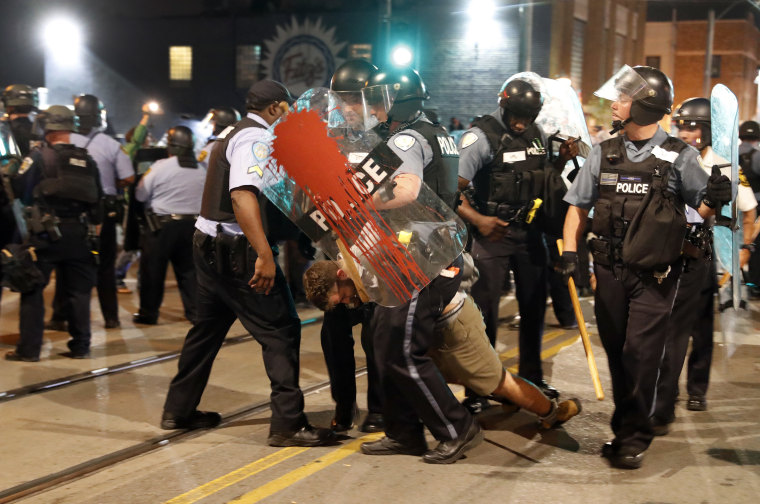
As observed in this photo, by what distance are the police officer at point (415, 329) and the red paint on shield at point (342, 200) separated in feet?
0.81

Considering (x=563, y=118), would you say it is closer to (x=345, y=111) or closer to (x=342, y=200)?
(x=345, y=111)

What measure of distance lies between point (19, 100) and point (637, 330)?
675 cm

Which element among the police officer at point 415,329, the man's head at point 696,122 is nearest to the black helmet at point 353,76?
the police officer at point 415,329

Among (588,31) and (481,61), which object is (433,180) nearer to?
(481,61)

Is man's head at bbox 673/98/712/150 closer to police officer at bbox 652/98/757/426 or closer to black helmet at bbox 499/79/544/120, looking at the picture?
police officer at bbox 652/98/757/426

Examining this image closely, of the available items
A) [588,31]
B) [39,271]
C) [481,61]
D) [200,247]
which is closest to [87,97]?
[39,271]

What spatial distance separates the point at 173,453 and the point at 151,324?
160 inches

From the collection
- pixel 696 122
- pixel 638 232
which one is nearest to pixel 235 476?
pixel 638 232

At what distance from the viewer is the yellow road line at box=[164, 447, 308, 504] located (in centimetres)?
446

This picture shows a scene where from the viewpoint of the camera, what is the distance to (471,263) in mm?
4984

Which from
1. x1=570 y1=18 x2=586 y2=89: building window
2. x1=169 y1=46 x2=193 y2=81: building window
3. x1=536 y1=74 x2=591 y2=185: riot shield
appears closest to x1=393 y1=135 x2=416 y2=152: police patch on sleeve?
x1=536 y1=74 x2=591 y2=185: riot shield

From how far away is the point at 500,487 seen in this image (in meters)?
4.58

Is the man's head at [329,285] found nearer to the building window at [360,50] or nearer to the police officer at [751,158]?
the police officer at [751,158]

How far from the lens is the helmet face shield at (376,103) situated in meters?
4.56
